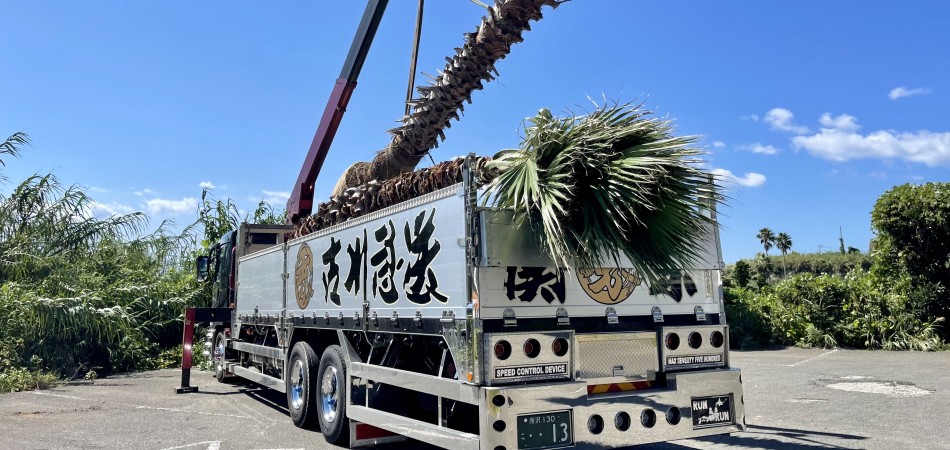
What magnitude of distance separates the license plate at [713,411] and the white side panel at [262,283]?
18.5ft

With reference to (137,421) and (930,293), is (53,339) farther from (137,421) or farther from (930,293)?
(930,293)

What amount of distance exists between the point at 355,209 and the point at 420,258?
2242mm

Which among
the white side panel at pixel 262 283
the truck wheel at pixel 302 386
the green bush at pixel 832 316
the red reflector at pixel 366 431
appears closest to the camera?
the red reflector at pixel 366 431

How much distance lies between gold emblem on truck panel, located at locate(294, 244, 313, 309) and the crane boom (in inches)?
144

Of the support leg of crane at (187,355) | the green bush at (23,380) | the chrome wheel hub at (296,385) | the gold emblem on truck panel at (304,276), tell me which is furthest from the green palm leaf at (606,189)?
the green bush at (23,380)

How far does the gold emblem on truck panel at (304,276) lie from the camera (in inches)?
338

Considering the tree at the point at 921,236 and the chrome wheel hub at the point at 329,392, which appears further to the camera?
the tree at the point at 921,236

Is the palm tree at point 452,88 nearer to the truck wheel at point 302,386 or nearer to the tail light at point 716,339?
the truck wheel at point 302,386

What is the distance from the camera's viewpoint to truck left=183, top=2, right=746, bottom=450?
17.2 feet

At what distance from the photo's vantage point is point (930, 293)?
1748 cm

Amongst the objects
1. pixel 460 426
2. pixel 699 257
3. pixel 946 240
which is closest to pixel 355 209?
pixel 460 426

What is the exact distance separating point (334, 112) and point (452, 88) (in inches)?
195

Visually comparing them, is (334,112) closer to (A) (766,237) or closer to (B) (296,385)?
(B) (296,385)

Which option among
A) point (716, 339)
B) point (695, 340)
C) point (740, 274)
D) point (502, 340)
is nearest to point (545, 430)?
point (502, 340)
